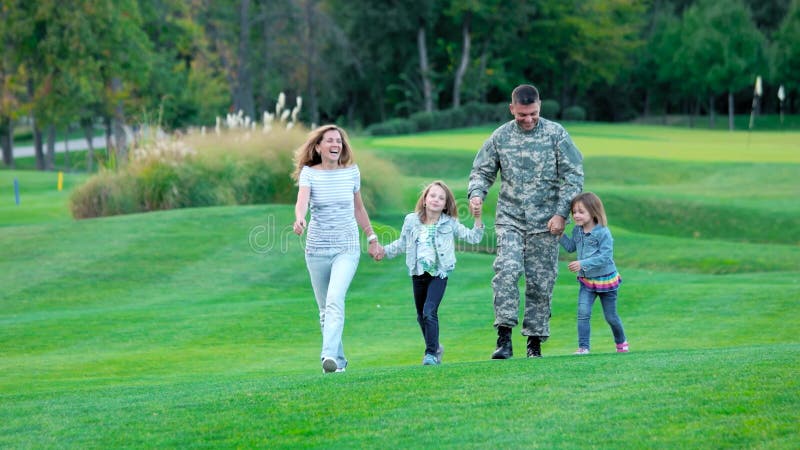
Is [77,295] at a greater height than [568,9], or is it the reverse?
[568,9]

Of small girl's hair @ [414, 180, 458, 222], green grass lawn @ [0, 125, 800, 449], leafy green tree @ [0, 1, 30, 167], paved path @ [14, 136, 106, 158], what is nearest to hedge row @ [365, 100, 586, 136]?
leafy green tree @ [0, 1, 30, 167]

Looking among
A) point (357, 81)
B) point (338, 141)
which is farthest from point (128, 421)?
point (357, 81)

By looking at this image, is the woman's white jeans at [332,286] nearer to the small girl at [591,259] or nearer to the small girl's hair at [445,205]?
the small girl's hair at [445,205]

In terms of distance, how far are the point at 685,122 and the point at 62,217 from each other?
62268 millimetres

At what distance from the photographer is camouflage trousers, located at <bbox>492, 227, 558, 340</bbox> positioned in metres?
9.06

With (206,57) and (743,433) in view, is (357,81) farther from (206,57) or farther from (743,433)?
(743,433)

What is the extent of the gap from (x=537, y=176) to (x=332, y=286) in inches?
72.2

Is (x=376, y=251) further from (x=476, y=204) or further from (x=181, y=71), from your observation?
(x=181, y=71)

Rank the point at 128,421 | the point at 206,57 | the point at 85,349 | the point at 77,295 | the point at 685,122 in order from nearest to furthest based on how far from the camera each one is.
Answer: the point at 128,421, the point at 85,349, the point at 77,295, the point at 206,57, the point at 685,122

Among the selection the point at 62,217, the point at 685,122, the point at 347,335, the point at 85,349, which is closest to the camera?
the point at 85,349

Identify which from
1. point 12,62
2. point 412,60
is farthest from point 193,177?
point 412,60

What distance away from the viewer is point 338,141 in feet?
29.7

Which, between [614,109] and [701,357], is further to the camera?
[614,109]

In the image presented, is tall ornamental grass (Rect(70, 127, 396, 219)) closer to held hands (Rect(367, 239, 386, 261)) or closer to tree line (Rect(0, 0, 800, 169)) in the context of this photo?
held hands (Rect(367, 239, 386, 261))
